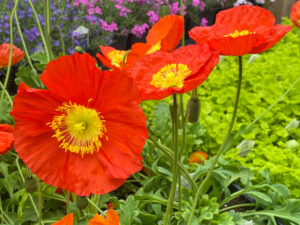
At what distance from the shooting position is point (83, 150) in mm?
574

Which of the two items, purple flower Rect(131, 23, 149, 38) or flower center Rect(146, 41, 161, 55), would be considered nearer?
flower center Rect(146, 41, 161, 55)

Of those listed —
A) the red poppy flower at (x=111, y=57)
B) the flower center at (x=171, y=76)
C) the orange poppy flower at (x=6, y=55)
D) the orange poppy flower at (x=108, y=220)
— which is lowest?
the orange poppy flower at (x=108, y=220)

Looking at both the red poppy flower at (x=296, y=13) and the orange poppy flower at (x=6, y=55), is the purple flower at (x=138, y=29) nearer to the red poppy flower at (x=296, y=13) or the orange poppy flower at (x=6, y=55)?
the red poppy flower at (x=296, y=13)

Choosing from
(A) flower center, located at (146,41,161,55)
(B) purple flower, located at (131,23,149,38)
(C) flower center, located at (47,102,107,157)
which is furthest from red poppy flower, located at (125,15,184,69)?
(B) purple flower, located at (131,23,149,38)

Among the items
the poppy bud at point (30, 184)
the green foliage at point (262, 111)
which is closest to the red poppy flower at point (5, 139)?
the poppy bud at point (30, 184)

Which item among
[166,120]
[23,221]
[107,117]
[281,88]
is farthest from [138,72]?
[281,88]

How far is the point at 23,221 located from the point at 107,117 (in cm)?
57

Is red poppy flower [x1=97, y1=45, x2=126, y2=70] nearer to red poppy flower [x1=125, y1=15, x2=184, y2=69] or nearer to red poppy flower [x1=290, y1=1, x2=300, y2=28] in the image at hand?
red poppy flower [x1=125, y1=15, x2=184, y2=69]

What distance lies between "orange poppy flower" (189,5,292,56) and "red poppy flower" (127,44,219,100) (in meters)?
0.02

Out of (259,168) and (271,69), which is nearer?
(259,168)

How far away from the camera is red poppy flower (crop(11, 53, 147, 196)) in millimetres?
531

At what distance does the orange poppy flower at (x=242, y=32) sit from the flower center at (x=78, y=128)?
191mm

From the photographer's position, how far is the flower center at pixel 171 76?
59 cm

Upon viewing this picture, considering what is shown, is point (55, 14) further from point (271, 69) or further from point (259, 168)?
point (259, 168)
